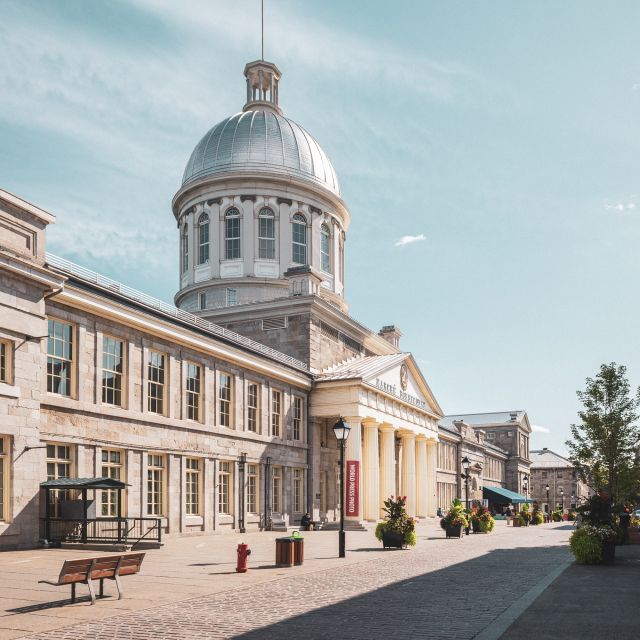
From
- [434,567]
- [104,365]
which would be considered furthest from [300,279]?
[434,567]

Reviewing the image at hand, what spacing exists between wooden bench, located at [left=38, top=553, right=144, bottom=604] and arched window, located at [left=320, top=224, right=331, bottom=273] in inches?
1842

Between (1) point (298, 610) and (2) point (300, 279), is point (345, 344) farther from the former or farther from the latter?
(1) point (298, 610)

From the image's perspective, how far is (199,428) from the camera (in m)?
35.5

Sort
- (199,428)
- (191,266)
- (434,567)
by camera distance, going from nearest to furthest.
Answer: (434,567), (199,428), (191,266)

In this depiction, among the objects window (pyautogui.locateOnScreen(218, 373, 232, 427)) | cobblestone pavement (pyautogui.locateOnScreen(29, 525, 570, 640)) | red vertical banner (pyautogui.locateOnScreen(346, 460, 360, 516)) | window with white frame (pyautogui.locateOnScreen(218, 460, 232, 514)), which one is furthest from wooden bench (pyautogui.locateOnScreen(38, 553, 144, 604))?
red vertical banner (pyautogui.locateOnScreen(346, 460, 360, 516))

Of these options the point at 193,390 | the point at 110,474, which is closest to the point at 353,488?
the point at 193,390

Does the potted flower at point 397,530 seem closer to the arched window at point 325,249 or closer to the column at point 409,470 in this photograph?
the column at point 409,470

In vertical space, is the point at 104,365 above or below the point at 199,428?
above

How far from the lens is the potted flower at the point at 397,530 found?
28.2 meters

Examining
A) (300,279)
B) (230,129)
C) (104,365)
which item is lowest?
(104,365)

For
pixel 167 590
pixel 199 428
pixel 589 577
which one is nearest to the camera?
pixel 167 590

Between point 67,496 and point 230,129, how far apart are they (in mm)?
40453

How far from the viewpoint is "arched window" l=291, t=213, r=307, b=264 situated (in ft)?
192

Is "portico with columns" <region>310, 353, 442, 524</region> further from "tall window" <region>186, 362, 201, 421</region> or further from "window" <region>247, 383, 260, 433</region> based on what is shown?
"tall window" <region>186, 362, 201, 421</region>
